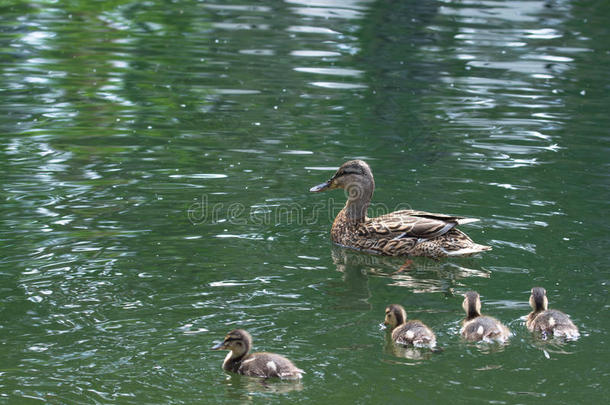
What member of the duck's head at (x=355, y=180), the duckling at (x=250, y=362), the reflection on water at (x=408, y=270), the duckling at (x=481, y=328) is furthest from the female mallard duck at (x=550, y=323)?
the duck's head at (x=355, y=180)

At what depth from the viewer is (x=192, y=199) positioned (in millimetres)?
10477

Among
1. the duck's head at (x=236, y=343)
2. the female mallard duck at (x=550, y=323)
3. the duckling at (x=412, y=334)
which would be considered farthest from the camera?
the female mallard duck at (x=550, y=323)

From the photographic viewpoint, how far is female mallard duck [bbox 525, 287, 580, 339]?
22.8ft

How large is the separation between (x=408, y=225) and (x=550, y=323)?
9.05ft

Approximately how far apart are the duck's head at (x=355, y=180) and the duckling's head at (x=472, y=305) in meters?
3.06

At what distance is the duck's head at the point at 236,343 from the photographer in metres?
6.49

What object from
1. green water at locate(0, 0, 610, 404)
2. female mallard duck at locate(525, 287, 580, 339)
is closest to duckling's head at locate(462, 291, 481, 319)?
green water at locate(0, 0, 610, 404)

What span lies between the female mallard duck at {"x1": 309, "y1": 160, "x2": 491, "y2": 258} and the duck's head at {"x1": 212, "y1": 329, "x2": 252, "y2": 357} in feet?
10.5

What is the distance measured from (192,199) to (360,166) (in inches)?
72.2

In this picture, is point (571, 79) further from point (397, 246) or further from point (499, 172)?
point (397, 246)

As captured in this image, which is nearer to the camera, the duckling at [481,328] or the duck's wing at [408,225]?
the duckling at [481,328]

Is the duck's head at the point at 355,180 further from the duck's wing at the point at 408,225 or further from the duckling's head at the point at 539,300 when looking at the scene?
the duckling's head at the point at 539,300

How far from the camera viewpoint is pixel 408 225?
9.53 m

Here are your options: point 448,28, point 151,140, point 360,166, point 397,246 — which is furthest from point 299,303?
point 448,28
